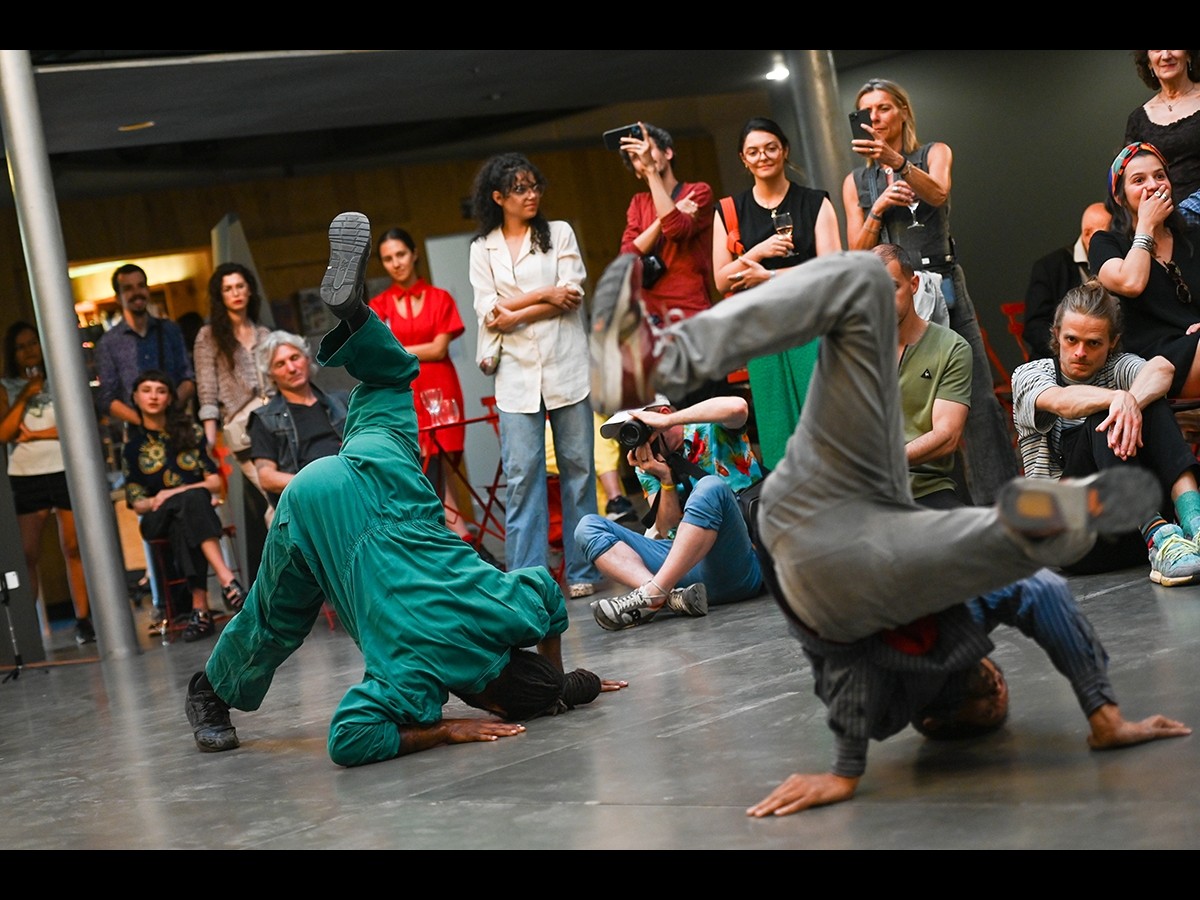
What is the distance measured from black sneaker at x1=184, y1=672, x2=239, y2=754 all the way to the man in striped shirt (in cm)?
250

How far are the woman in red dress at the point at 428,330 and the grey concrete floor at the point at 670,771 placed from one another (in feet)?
7.03

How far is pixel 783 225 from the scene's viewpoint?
5.62m

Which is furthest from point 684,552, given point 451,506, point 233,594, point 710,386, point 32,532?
point 32,532

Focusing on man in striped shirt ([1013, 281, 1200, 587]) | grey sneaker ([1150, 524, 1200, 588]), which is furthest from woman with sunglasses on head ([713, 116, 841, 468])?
grey sneaker ([1150, 524, 1200, 588])

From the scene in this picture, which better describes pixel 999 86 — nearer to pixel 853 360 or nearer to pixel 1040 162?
pixel 1040 162

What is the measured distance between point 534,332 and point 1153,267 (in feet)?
8.35

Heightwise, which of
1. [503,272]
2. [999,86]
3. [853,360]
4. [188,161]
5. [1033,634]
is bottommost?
[1033,634]

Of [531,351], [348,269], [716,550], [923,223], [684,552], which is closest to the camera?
[348,269]

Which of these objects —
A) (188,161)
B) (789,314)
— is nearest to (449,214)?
(188,161)

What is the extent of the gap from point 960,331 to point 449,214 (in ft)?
23.1

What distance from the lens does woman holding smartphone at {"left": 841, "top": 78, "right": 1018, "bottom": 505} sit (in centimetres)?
518

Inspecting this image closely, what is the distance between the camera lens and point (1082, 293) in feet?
15.1

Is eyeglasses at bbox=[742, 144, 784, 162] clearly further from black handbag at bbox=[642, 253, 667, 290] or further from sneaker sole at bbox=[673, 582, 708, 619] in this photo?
sneaker sole at bbox=[673, 582, 708, 619]

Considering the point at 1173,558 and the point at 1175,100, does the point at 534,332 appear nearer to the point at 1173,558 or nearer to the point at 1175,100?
the point at 1175,100
